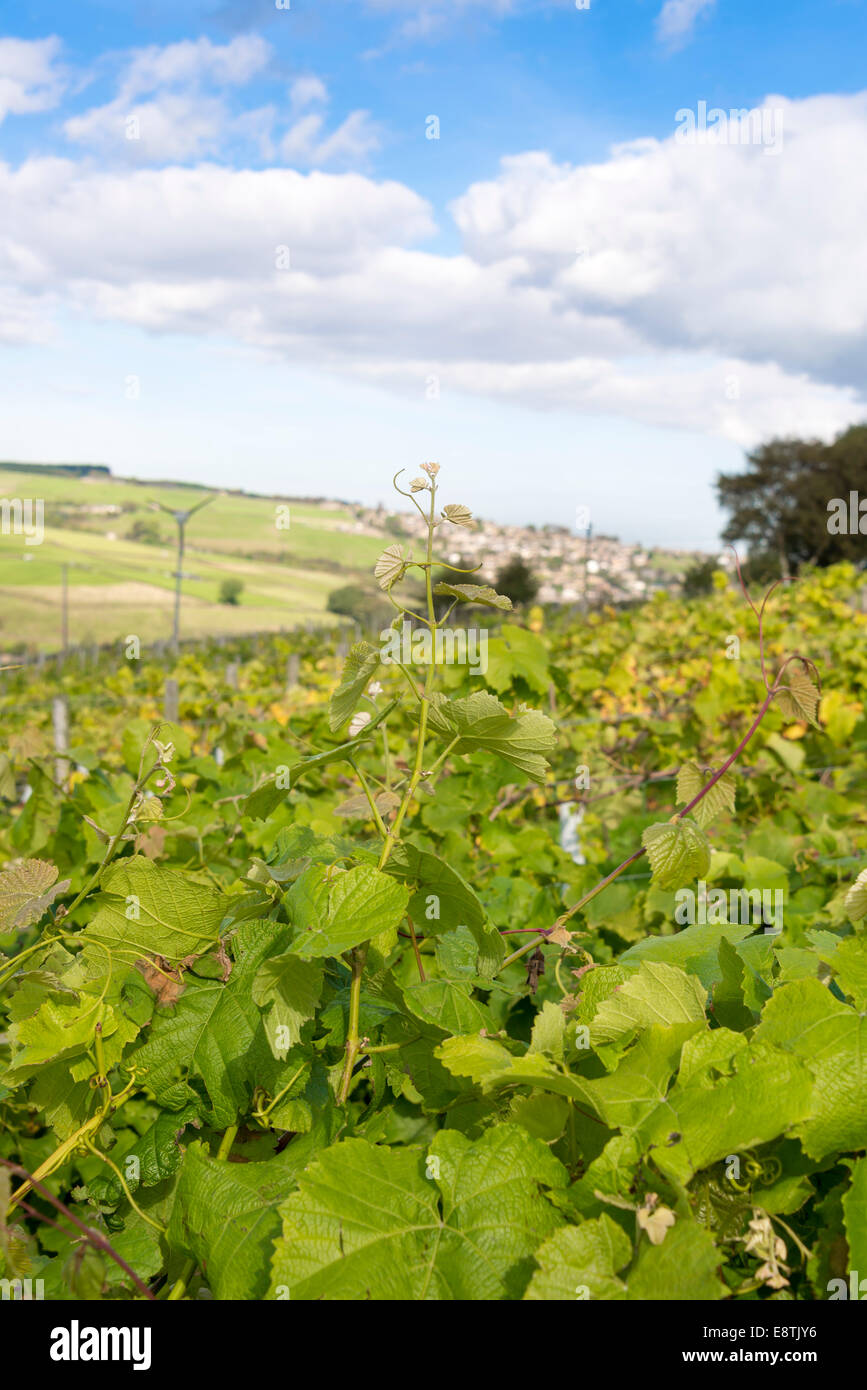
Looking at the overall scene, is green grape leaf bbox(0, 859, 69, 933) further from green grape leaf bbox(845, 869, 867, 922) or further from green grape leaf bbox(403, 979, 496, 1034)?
green grape leaf bbox(845, 869, 867, 922)

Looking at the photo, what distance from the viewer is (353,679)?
1.10 metres

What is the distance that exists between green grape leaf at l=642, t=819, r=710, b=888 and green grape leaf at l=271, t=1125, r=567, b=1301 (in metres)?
0.42

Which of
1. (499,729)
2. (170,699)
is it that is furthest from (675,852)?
(170,699)

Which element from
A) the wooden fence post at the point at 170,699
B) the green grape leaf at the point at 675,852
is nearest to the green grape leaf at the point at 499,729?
the green grape leaf at the point at 675,852

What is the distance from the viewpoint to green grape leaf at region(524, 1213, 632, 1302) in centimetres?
72

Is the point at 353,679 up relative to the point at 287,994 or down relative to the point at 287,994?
up

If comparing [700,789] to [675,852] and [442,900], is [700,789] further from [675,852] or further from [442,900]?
[442,900]

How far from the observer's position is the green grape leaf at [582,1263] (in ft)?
2.35

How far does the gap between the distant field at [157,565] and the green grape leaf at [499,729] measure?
45529 millimetres

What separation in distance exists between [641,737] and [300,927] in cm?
446

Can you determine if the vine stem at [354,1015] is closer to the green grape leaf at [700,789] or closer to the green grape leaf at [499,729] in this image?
the green grape leaf at [499,729]

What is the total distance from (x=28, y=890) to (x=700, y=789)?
86 cm
